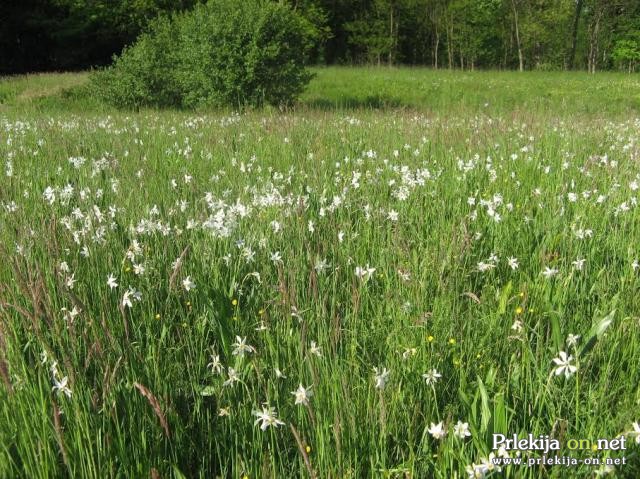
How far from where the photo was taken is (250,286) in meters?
2.86

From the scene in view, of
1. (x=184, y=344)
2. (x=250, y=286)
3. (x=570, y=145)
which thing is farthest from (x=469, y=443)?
(x=570, y=145)

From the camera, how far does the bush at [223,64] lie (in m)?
14.5

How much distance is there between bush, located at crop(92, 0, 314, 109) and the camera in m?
14.5

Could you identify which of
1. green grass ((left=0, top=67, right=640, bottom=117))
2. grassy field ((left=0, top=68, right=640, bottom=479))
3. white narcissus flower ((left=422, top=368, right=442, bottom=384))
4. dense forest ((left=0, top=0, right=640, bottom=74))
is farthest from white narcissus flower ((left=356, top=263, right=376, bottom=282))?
dense forest ((left=0, top=0, right=640, bottom=74))

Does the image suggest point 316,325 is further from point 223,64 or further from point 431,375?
point 223,64

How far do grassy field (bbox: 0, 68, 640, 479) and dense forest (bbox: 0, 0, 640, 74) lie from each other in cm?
3601

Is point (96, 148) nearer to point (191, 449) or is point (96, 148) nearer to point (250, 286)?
point (250, 286)

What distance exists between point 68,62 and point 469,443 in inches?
1672

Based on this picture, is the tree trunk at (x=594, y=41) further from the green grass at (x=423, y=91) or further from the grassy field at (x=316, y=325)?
the grassy field at (x=316, y=325)

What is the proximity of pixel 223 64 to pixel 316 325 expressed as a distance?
44.6ft

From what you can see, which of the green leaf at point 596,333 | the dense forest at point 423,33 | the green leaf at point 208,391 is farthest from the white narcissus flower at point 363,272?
the dense forest at point 423,33

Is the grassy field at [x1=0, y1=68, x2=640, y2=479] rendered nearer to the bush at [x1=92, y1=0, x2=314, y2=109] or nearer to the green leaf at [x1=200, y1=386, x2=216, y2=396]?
the green leaf at [x1=200, y1=386, x2=216, y2=396]

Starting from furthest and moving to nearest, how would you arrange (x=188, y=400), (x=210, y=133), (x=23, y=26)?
(x=23, y=26)
(x=210, y=133)
(x=188, y=400)

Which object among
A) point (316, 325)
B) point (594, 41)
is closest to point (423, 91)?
point (316, 325)
